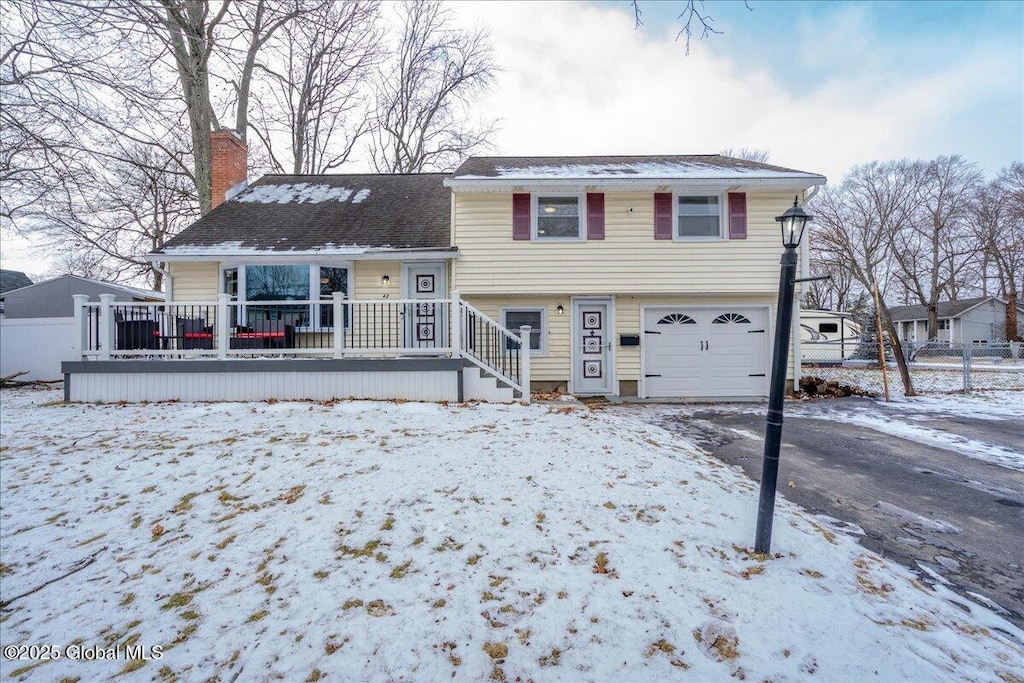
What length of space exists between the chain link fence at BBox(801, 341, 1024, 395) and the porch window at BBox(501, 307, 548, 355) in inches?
318

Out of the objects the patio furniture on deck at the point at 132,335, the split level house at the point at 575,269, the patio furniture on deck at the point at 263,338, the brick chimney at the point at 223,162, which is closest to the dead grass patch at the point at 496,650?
the patio furniture on deck at the point at 263,338

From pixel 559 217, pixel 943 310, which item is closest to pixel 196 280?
pixel 559 217

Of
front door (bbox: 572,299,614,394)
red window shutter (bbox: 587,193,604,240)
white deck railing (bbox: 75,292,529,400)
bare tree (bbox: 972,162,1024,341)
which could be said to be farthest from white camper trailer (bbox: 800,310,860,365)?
white deck railing (bbox: 75,292,529,400)

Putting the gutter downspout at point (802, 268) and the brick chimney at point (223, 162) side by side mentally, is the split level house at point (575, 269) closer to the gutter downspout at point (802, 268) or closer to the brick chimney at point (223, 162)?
the gutter downspout at point (802, 268)

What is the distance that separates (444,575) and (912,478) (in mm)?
4878

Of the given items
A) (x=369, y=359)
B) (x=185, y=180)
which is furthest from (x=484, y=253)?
(x=185, y=180)

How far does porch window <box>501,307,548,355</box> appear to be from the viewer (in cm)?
947

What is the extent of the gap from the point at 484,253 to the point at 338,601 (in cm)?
747

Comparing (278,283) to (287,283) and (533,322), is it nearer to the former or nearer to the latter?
(287,283)

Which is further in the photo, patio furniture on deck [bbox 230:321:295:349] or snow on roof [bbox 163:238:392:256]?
snow on roof [bbox 163:238:392:256]

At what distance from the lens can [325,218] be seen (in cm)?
1053

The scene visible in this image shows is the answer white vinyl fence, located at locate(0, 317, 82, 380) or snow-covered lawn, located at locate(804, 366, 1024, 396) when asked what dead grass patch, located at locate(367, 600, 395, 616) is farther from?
white vinyl fence, located at locate(0, 317, 82, 380)

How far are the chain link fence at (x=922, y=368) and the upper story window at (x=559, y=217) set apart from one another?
8.20 metres

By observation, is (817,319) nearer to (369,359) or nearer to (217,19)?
(369,359)
